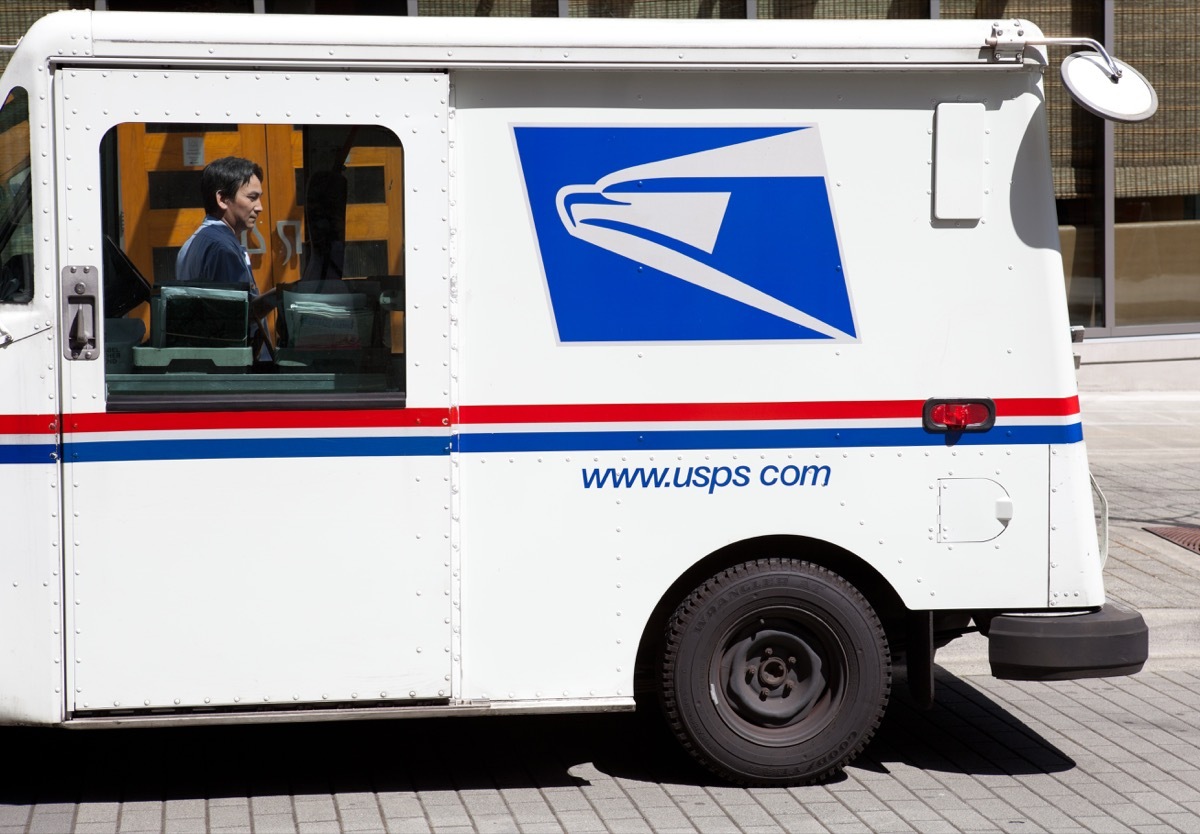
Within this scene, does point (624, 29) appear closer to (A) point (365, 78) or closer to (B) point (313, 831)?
(A) point (365, 78)

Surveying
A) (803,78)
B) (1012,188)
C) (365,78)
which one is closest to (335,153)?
(365,78)

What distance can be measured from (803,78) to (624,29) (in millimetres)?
620

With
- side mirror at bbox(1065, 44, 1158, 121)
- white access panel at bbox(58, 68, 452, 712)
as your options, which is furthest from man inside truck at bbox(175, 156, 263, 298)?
side mirror at bbox(1065, 44, 1158, 121)

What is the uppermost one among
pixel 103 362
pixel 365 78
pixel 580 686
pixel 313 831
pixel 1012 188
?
pixel 365 78

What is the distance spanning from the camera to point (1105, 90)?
4.89 m

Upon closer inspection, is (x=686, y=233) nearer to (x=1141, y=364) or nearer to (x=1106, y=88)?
(x=1106, y=88)

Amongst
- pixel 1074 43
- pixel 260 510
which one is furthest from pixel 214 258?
pixel 1074 43

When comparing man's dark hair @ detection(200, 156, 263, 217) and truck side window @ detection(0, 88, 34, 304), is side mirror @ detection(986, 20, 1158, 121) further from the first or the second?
truck side window @ detection(0, 88, 34, 304)

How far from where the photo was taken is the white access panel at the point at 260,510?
4.56 meters

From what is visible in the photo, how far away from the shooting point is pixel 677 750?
217 inches

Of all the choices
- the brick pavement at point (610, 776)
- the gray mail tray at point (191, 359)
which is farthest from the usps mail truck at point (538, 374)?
the brick pavement at point (610, 776)

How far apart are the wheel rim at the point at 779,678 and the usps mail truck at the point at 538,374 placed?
0.01m

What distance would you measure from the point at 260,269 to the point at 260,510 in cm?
79

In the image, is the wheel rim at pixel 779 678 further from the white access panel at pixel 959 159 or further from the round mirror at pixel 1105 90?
the round mirror at pixel 1105 90
